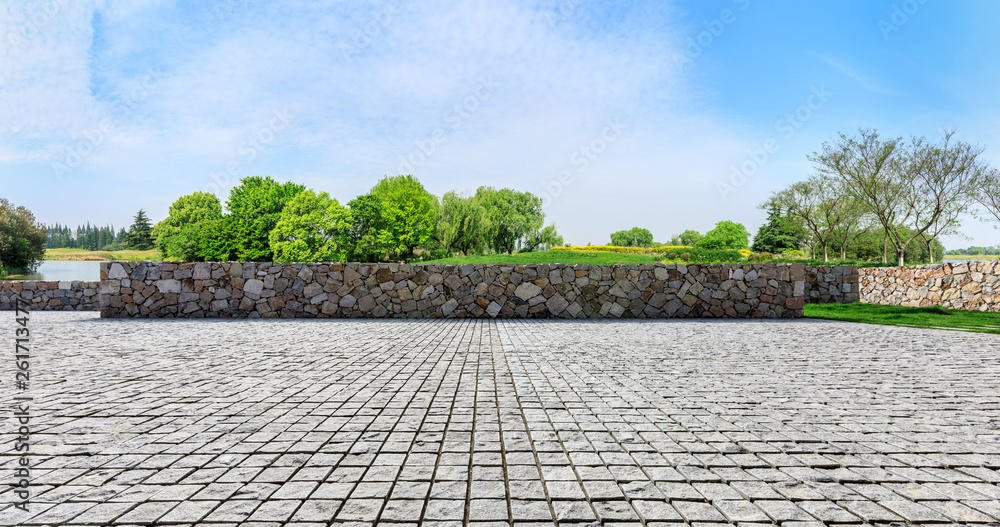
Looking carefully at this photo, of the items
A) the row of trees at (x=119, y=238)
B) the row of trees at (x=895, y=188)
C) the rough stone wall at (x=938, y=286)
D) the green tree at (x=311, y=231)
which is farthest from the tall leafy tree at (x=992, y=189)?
the row of trees at (x=119, y=238)

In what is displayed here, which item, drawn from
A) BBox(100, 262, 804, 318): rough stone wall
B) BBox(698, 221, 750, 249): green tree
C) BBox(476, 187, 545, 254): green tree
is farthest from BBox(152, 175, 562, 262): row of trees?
BBox(698, 221, 750, 249): green tree

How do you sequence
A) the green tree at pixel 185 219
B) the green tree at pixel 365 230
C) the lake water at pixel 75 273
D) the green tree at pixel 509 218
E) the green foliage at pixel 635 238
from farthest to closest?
1. the green foliage at pixel 635 238
2. the green tree at pixel 509 218
3. the green tree at pixel 185 219
4. the green tree at pixel 365 230
5. the lake water at pixel 75 273

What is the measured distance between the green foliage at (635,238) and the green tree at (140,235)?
79.6 meters

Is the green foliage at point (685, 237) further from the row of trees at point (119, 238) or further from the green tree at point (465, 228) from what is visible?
the row of trees at point (119, 238)

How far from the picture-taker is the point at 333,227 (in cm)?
4538

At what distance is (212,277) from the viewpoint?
1224 cm

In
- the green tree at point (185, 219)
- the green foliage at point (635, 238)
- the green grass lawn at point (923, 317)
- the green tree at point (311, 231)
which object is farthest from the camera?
the green foliage at point (635, 238)

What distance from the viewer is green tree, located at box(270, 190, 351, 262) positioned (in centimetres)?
4411

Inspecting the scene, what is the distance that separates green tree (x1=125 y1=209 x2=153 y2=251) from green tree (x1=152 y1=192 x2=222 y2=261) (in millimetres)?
22373

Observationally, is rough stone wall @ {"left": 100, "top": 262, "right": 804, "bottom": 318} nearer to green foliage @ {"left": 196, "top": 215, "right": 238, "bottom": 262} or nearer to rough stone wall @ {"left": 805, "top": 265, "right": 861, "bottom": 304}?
rough stone wall @ {"left": 805, "top": 265, "right": 861, "bottom": 304}

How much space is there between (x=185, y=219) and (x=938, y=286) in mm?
64260

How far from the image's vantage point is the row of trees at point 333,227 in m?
45.0

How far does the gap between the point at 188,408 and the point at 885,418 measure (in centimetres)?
509

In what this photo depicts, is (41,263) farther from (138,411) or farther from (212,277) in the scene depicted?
(138,411)
